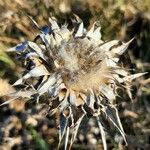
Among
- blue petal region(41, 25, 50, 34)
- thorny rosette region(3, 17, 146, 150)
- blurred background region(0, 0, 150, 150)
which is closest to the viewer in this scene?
thorny rosette region(3, 17, 146, 150)

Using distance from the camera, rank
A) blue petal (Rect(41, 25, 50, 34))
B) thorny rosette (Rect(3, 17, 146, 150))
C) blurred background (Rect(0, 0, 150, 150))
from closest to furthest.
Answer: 1. thorny rosette (Rect(3, 17, 146, 150))
2. blue petal (Rect(41, 25, 50, 34))
3. blurred background (Rect(0, 0, 150, 150))

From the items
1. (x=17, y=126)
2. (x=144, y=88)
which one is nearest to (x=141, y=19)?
(x=144, y=88)

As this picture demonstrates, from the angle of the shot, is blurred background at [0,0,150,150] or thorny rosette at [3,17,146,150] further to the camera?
blurred background at [0,0,150,150]

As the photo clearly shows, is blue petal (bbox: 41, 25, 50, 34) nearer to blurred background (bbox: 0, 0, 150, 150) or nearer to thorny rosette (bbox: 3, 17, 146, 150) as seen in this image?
thorny rosette (bbox: 3, 17, 146, 150)

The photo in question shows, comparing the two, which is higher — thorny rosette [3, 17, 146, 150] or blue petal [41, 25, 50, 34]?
blue petal [41, 25, 50, 34]

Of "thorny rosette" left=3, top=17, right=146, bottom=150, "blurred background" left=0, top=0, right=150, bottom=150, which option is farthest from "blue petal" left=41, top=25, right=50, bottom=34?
"blurred background" left=0, top=0, right=150, bottom=150

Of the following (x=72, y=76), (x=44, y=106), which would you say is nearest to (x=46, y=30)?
(x=72, y=76)

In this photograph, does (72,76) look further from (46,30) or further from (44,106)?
(44,106)
